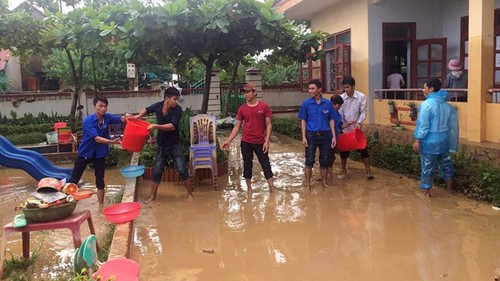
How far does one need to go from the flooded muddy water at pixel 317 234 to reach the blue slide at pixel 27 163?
1.72 meters

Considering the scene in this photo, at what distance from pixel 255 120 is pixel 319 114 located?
0.94 meters

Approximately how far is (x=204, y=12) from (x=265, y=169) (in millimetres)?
2528

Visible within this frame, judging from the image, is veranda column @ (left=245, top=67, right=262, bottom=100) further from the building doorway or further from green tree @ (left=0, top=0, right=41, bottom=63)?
green tree @ (left=0, top=0, right=41, bottom=63)

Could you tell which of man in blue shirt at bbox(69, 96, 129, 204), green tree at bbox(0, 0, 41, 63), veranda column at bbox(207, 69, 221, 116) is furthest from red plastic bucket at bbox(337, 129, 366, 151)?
veranda column at bbox(207, 69, 221, 116)

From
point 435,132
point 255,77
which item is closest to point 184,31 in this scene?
point 435,132

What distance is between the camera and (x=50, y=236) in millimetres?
5012

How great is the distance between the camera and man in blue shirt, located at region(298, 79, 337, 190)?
21.6 ft

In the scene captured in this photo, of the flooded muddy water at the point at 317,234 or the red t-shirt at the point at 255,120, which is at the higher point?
the red t-shirt at the point at 255,120

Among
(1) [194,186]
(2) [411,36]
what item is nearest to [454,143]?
(1) [194,186]

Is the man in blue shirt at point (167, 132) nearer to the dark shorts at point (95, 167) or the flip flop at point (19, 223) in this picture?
the dark shorts at point (95, 167)

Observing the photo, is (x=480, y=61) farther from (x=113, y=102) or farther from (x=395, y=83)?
(x=113, y=102)

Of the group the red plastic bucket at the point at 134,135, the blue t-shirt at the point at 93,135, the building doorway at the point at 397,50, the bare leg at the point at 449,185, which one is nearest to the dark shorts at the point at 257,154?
the red plastic bucket at the point at 134,135

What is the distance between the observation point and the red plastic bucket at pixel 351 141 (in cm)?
701

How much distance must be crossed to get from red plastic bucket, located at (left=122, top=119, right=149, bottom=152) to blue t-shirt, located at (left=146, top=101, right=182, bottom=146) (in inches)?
9.0
